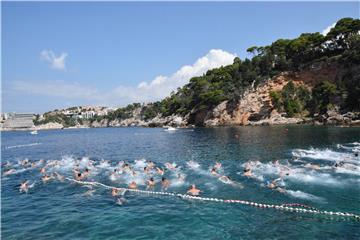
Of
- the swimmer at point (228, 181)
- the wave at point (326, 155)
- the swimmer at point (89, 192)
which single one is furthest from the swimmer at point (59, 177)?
the wave at point (326, 155)

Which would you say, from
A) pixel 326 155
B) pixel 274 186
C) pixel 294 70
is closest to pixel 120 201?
pixel 274 186

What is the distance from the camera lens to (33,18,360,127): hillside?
78.9 meters

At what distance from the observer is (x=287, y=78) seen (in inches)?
3765

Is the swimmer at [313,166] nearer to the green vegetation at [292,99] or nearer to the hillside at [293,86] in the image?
the hillside at [293,86]

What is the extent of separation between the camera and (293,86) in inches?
3558

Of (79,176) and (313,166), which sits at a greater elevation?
(313,166)

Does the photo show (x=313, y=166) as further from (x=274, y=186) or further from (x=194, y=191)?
(x=194, y=191)

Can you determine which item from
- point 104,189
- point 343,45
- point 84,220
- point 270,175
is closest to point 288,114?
point 343,45

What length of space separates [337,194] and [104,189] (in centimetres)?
Answer: 1683

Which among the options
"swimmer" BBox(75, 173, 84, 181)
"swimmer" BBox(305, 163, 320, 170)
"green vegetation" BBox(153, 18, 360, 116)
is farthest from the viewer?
"green vegetation" BBox(153, 18, 360, 116)

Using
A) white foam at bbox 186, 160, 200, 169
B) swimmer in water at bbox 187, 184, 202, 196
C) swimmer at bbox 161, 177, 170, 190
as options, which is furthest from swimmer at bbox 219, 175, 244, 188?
white foam at bbox 186, 160, 200, 169

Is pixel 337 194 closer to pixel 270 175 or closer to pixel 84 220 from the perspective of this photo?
pixel 270 175

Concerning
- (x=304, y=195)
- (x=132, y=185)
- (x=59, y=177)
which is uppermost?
(x=304, y=195)

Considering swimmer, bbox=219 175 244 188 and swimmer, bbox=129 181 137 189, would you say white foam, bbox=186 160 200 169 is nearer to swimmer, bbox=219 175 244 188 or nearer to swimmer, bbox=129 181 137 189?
swimmer, bbox=219 175 244 188
